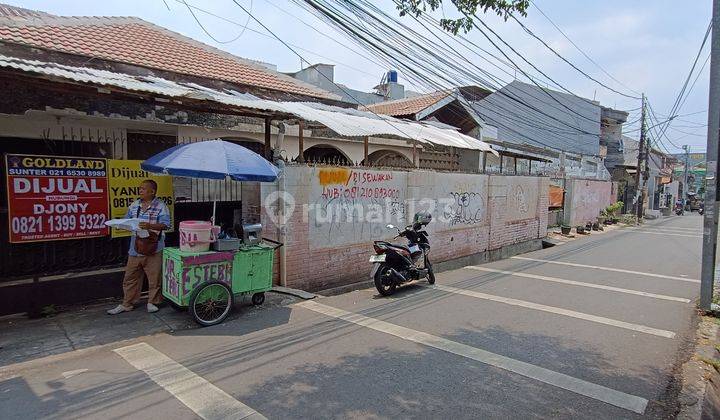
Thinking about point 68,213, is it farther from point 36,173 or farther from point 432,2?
point 432,2

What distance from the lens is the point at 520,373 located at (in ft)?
14.0

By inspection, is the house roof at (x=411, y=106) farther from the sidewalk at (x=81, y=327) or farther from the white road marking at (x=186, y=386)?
the white road marking at (x=186, y=386)

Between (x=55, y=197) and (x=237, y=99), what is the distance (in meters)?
2.65

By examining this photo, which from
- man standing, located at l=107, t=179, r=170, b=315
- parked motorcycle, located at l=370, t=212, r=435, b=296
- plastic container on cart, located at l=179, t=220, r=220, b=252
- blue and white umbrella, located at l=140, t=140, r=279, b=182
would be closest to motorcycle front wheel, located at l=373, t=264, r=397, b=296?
parked motorcycle, located at l=370, t=212, r=435, b=296

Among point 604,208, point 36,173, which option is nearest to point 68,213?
point 36,173

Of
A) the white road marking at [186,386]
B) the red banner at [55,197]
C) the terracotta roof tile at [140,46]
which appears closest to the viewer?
the white road marking at [186,386]

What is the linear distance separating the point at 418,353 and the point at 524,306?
9.25 ft

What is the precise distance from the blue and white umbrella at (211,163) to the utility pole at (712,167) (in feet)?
21.3

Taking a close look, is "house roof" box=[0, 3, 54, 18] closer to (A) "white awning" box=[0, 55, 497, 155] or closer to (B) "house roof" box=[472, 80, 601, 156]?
(A) "white awning" box=[0, 55, 497, 155]

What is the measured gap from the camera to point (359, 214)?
8.27 metres

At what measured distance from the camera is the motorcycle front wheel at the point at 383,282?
7.36m

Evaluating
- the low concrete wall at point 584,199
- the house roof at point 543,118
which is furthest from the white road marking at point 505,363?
the house roof at point 543,118

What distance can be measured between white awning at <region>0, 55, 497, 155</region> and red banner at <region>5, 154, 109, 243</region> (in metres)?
1.21

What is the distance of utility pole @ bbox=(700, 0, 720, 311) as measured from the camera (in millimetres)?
6594
